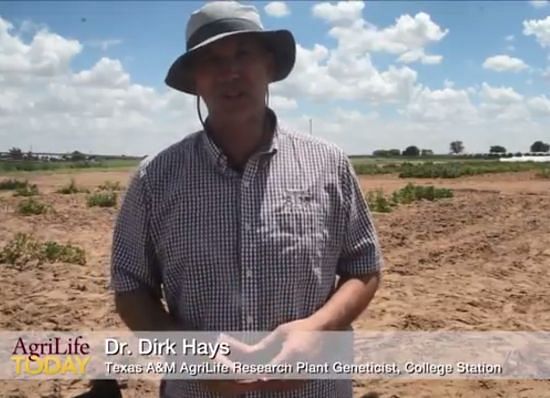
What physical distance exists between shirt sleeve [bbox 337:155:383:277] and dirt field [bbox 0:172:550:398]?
267cm

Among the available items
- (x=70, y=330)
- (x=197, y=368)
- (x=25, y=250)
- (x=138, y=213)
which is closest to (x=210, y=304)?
(x=197, y=368)

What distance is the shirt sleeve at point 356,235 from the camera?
1476 mm

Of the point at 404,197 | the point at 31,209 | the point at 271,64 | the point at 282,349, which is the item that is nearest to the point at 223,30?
the point at 271,64

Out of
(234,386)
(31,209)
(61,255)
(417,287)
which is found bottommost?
(417,287)

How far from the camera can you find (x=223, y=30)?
138cm

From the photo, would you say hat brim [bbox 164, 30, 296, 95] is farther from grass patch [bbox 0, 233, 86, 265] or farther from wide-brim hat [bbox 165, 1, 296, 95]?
grass patch [bbox 0, 233, 86, 265]

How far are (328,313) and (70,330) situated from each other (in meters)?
4.20

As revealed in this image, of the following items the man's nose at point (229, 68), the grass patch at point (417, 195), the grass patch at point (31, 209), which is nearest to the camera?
the man's nose at point (229, 68)

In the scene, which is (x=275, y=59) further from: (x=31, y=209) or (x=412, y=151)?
(x=412, y=151)

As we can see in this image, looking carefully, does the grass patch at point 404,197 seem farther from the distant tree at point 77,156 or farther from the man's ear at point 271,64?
the distant tree at point 77,156

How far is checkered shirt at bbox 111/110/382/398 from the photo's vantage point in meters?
1.37

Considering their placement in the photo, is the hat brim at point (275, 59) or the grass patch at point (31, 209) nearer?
the hat brim at point (275, 59)

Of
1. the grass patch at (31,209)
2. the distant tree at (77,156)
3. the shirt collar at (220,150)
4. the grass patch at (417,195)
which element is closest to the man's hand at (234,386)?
the shirt collar at (220,150)

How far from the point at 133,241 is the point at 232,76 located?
448 millimetres
